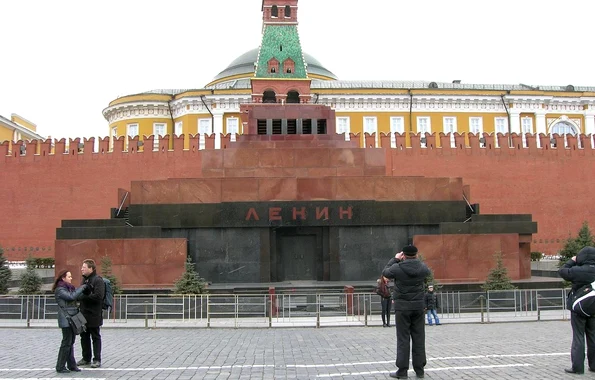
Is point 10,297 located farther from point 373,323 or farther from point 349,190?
point 349,190

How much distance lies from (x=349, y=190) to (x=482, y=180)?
1327 cm

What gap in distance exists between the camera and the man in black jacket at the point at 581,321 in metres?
6.23

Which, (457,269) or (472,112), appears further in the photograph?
(472,112)

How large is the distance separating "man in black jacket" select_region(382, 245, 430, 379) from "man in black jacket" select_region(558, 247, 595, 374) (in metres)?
1.46

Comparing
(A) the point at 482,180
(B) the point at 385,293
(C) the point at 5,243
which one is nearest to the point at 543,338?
(B) the point at 385,293

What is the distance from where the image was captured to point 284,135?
1939cm

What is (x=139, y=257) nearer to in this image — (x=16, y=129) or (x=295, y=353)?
Result: (x=295, y=353)

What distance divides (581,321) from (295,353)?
10.8ft

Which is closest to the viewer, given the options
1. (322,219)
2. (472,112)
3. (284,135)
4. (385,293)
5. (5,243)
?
(385,293)

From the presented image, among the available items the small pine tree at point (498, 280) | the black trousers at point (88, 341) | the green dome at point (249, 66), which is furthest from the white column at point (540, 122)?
the black trousers at point (88, 341)

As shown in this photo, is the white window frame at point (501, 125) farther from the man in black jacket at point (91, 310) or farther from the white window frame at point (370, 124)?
the man in black jacket at point (91, 310)

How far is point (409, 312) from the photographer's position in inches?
246

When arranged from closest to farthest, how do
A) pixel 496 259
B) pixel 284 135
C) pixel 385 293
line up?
1. pixel 385 293
2. pixel 496 259
3. pixel 284 135

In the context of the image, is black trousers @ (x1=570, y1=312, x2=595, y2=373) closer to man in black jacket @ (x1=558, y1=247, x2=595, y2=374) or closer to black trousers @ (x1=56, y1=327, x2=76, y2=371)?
man in black jacket @ (x1=558, y1=247, x2=595, y2=374)
